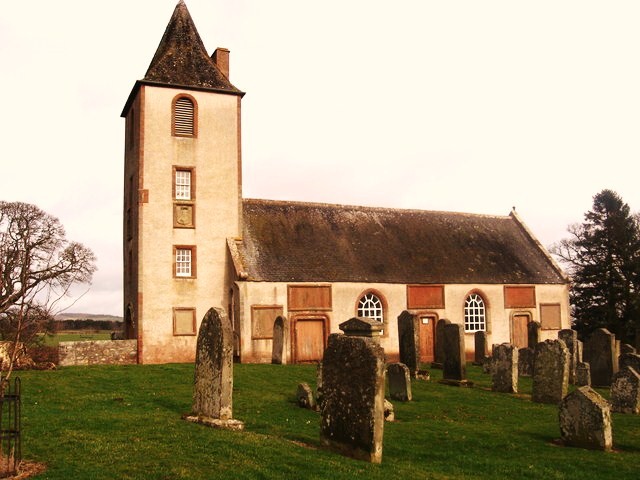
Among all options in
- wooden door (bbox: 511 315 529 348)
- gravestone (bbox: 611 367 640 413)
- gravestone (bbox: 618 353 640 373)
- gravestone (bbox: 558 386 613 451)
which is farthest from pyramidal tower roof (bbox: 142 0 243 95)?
gravestone (bbox: 558 386 613 451)

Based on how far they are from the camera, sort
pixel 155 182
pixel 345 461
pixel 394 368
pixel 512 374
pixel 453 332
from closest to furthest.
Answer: pixel 345 461 → pixel 394 368 → pixel 512 374 → pixel 453 332 → pixel 155 182

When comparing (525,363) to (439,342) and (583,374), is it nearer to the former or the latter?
(439,342)

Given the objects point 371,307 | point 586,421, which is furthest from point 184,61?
point 586,421

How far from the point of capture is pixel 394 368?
720 inches

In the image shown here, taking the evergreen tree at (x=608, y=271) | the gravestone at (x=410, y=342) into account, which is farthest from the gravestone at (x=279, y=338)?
the evergreen tree at (x=608, y=271)

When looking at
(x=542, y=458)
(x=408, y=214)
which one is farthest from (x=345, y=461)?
(x=408, y=214)

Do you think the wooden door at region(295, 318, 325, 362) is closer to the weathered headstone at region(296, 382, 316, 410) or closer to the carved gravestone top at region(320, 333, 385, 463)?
the weathered headstone at region(296, 382, 316, 410)

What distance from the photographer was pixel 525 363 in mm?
25750

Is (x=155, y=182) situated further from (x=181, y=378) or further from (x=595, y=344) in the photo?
(x=595, y=344)

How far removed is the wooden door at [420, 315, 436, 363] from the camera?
107 ft

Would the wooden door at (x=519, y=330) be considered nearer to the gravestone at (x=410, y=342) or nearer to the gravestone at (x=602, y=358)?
the gravestone at (x=602, y=358)

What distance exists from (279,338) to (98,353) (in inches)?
304

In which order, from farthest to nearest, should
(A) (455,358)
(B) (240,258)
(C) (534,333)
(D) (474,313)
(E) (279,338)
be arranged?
(D) (474,313) < (C) (534,333) < (B) (240,258) < (E) (279,338) < (A) (455,358)

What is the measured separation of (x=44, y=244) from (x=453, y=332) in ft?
90.5
